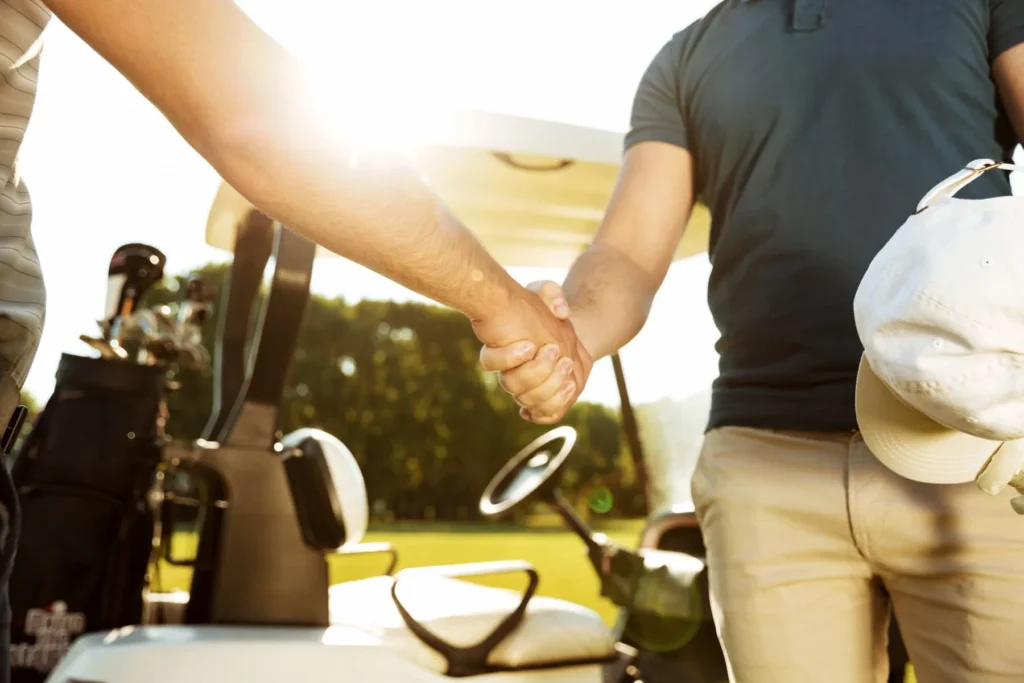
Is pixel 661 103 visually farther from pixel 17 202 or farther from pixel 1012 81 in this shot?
pixel 17 202

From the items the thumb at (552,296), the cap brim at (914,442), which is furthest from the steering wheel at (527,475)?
the cap brim at (914,442)

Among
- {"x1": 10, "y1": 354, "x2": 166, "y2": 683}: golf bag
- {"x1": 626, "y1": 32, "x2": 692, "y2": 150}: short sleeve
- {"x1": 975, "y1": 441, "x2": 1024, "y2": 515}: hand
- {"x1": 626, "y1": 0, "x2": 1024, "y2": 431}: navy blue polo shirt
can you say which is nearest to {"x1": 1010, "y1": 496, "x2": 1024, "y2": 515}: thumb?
{"x1": 975, "y1": 441, "x2": 1024, "y2": 515}: hand

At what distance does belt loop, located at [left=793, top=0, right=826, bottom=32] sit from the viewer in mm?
1423

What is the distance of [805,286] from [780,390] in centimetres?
15

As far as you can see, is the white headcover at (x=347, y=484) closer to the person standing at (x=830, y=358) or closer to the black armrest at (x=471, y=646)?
the black armrest at (x=471, y=646)

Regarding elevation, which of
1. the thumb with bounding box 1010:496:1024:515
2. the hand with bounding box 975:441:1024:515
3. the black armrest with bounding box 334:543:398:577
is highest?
the hand with bounding box 975:441:1024:515

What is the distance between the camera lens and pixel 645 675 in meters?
2.42

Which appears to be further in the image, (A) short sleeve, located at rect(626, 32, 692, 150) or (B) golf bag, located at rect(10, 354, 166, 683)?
(B) golf bag, located at rect(10, 354, 166, 683)

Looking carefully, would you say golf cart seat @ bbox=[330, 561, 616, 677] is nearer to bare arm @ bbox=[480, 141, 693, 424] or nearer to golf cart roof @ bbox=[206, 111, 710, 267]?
bare arm @ bbox=[480, 141, 693, 424]

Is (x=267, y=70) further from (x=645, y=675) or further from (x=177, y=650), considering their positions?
(x=645, y=675)

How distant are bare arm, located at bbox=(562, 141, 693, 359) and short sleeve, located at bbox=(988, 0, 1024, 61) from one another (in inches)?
19.2

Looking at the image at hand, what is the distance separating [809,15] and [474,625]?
4.80 ft

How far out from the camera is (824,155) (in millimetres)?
1381

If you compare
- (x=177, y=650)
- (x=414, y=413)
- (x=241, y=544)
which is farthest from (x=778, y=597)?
(x=414, y=413)
